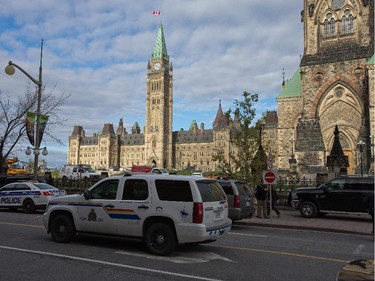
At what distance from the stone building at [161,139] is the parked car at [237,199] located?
13426 cm

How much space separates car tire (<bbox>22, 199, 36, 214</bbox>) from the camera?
60.3 ft

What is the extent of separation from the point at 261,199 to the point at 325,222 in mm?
2773

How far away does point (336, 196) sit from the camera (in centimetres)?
1595

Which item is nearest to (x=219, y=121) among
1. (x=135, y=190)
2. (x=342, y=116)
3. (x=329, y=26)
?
(x=329, y=26)

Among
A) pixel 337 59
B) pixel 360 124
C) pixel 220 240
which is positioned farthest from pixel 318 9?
pixel 220 240

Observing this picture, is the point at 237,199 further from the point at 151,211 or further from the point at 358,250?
the point at 151,211

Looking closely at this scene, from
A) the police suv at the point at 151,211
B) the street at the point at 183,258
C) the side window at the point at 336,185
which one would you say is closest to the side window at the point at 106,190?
the police suv at the point at 151,211

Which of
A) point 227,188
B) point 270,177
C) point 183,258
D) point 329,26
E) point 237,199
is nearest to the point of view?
point 183,258

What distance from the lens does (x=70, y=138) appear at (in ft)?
648

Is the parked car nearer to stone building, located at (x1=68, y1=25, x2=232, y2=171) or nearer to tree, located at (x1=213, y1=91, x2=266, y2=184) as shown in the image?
tree, located at (x1=213, y1=91, x2=266, y2=184)

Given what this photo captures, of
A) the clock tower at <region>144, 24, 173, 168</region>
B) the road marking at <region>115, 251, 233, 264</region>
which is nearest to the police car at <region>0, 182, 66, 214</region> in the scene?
the road marking at <region>115, 251, 233, 264</region>

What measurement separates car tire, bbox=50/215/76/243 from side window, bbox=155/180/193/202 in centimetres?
277

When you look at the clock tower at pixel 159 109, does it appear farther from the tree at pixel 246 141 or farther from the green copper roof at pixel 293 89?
the tree at pixel 246 141

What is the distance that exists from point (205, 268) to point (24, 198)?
14.1m
